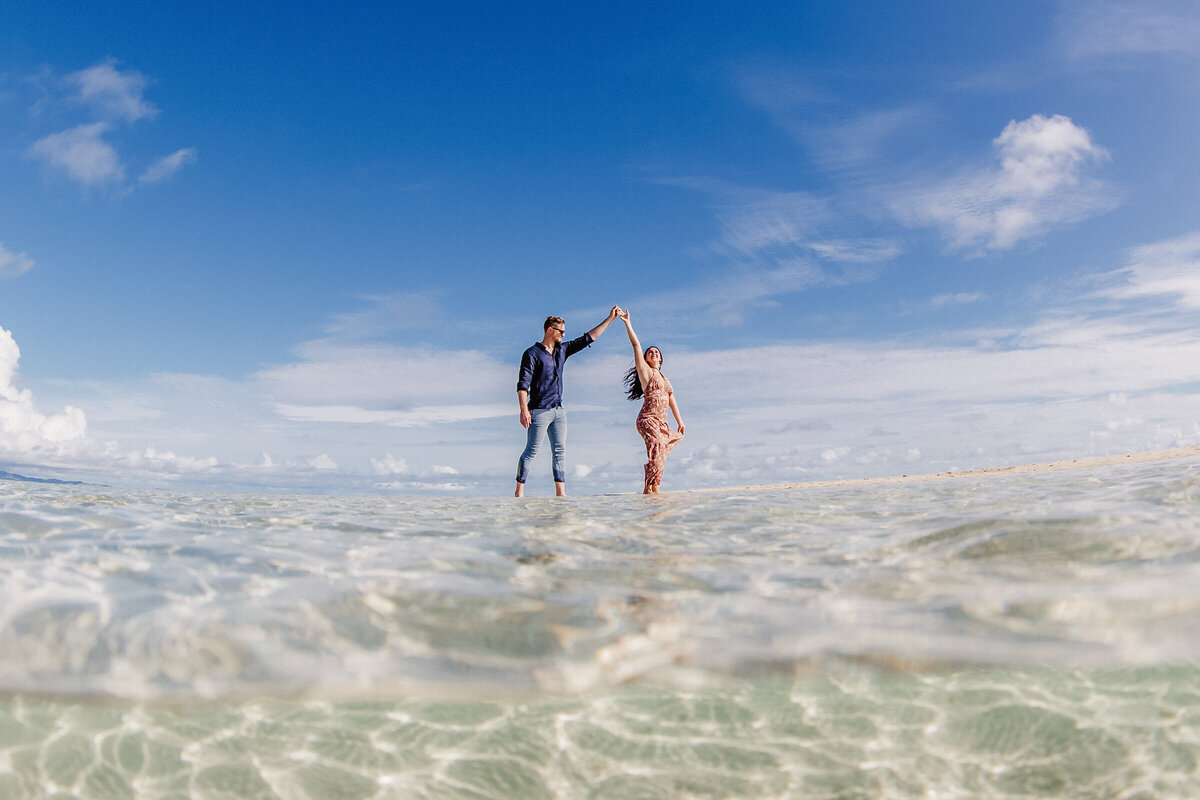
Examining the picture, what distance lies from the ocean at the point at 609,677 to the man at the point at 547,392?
252 inches

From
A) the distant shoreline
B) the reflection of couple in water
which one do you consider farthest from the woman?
the distant shoreline

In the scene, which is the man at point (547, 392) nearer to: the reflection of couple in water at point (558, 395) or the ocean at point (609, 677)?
the reflection of couple in water at point (558, 395)

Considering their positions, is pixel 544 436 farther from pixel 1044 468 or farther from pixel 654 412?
pixel 1044 468

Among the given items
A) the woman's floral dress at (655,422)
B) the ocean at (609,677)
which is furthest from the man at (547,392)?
the ocean at (609,677)

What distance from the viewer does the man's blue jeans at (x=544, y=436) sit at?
382 inches

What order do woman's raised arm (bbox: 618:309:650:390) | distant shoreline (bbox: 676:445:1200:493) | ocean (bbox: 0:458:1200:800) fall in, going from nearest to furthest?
ocean (bbox: 0:458:1200:800) < woman's raised arm (bbox: 618:309:650:390) < distant shoreline (bbox: 676:445:1200:493)

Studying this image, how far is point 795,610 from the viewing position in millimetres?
2506

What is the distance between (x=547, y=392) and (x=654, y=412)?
5.60 feet

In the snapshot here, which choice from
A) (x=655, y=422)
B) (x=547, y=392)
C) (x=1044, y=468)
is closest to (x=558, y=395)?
(x=547, y=392)

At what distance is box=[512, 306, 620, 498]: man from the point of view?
964 centimetres

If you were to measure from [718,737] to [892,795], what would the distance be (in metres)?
0.44

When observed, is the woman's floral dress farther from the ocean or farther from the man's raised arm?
the ocean

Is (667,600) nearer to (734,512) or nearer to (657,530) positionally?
(657,530)

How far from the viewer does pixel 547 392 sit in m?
9.70
